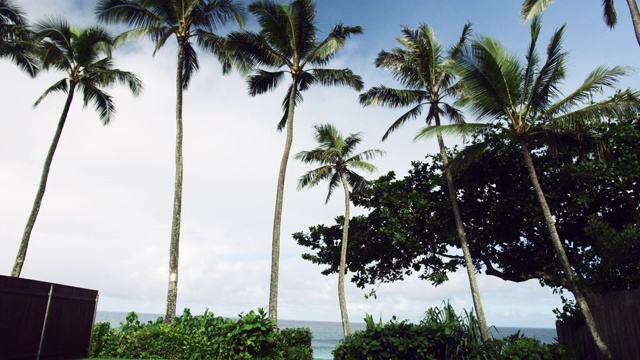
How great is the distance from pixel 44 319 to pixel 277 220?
8.96 m

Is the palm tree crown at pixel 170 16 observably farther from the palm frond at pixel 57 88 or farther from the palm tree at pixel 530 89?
the palm tree at pixel 530 89

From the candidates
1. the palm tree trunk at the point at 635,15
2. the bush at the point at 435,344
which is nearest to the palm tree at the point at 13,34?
the bush at the point at 435,344

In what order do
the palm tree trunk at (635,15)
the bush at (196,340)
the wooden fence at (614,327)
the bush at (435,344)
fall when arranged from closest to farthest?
the bush at (435,344) < the wooden fence at (614,327) < the bush at (196,340) < the palm tree trunk at (635,15)

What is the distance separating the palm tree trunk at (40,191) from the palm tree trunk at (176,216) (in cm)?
530

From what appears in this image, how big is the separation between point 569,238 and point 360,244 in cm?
890

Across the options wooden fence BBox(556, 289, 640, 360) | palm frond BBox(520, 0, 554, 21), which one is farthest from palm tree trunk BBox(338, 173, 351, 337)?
palm frond BBox(520, 0, 554, 21)

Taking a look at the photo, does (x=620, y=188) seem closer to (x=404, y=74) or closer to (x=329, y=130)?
(x=404, y=74)

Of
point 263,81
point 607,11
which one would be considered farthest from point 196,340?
point 607,11

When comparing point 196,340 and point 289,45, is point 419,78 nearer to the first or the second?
point 289,45

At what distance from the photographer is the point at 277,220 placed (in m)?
17.2

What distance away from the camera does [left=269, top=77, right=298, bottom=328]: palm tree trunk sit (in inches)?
622

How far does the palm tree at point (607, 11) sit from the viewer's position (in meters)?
12.5

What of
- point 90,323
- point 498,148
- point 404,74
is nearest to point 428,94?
point 404,74

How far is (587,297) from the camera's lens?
11562 millimetres
